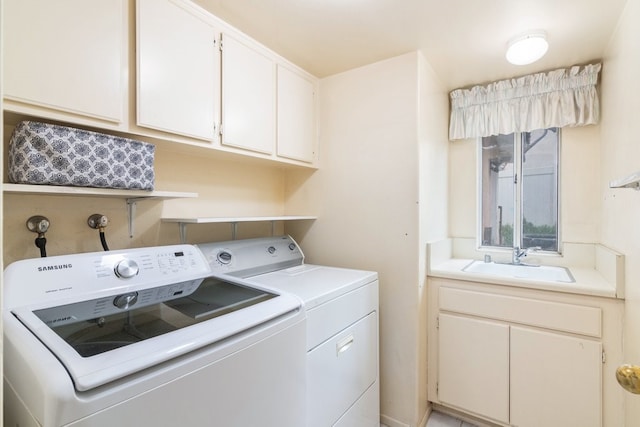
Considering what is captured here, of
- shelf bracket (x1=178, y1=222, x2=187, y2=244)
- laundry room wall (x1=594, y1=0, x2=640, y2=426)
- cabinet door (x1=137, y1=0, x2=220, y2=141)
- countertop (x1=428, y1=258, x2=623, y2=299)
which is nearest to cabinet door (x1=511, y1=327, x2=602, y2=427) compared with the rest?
laundry room wall (x1=594, y1=0, x2=640, y2=426)

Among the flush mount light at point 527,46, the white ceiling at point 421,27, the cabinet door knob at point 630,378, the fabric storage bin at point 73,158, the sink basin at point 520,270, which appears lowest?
the cabinet door knob at point 630,378

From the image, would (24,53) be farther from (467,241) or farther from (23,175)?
(467,241)

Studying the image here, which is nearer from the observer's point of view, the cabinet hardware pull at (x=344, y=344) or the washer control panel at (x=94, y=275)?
Answer: the washer control panel at (x=94, y=275)

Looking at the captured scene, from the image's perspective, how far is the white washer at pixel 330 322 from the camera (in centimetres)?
138

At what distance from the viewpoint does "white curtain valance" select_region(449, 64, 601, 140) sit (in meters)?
1.97

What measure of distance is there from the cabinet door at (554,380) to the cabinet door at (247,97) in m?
1.81

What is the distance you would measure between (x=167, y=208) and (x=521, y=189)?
7.95 ft

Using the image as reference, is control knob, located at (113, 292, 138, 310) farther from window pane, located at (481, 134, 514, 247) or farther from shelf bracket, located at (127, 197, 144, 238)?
window pane, located at (481, 134, 514, 247)

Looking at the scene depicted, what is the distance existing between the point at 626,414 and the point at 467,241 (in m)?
1.28

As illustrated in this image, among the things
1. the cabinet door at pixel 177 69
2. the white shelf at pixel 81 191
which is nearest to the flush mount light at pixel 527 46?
the cabinet door at pixel 177 69

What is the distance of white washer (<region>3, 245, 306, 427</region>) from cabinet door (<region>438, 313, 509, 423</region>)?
1.20 meters

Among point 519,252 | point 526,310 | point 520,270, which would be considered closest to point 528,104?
point 519,252

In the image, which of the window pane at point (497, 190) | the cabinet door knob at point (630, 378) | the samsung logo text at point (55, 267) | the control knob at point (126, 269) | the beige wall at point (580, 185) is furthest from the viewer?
the window pane at point (497, 190)

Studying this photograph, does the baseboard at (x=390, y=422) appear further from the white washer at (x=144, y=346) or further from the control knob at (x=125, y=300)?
the control knob at (x=125, y=300)
